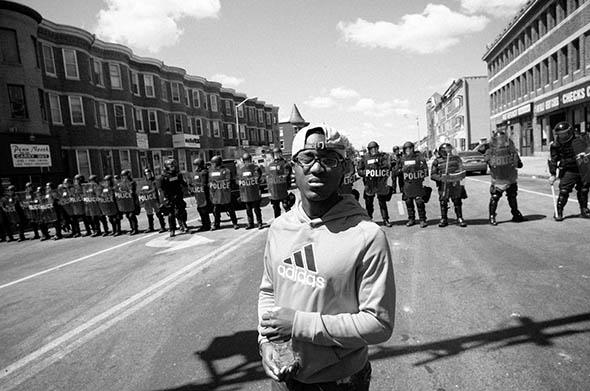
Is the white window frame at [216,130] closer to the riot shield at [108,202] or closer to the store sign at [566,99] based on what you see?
the store sign at [566,99]

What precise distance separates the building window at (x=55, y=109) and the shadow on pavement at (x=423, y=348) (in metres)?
26.9

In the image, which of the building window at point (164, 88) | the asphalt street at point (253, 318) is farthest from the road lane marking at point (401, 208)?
the building window at point (164, 88)

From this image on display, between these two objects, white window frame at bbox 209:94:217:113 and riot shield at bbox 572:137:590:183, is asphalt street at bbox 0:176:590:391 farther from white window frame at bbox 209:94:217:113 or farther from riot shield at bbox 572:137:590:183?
white window frame at bbox 209:94:217:113

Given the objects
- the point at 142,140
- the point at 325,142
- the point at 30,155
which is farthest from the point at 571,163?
the point at 142,140

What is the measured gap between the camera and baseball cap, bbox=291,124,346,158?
1.83m

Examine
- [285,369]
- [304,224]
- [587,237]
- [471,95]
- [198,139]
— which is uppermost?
[471,95]

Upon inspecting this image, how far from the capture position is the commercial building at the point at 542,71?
2528cm

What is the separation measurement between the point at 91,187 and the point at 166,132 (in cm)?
2616

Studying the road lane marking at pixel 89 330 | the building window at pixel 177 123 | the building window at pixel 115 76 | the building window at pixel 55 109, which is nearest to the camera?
the road lane marking at pixel 89 330

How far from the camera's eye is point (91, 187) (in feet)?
41.1

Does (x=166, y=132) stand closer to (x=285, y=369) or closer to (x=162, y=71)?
(x=162, y=71)

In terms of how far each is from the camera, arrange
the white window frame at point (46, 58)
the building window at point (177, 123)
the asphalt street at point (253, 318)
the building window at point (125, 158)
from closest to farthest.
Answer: the asphalt street at point (253, 318) → the white window frame at point (46, 58) → the building window at point (125, 158) → the building window at point (177, 123)

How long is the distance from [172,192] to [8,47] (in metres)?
19.1

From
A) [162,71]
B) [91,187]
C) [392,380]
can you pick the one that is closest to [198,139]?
[162,71]
